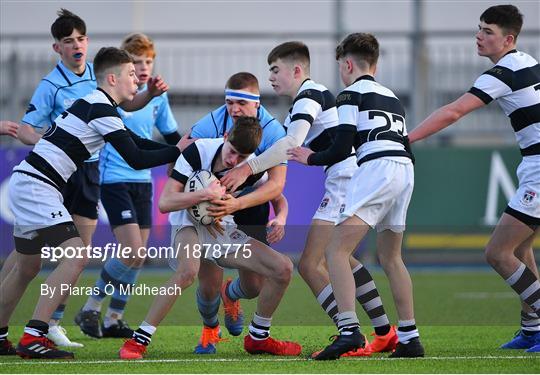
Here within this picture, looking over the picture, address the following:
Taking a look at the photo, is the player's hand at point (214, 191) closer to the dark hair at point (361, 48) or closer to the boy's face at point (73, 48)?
the dark hair at point (361, 48)

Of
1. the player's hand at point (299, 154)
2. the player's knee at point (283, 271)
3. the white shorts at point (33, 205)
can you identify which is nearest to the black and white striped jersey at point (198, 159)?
the player's hand at point (299, 154)

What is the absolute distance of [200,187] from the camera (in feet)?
23.2

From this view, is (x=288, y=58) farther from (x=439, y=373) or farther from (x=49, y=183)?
(x=439, y=373)

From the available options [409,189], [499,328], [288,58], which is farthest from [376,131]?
[499,328]

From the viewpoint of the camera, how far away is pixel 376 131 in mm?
7062

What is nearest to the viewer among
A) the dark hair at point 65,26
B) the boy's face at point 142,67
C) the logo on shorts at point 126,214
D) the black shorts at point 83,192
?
the dark hair at point 65,26

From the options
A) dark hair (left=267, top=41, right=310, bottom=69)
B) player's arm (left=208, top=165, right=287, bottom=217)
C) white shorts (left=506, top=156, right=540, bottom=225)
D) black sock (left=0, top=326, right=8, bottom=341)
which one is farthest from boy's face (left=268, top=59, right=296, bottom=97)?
black sock (left=0, top=326, right=8, bottom=341)

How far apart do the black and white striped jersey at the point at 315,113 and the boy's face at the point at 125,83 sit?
3.82 feet

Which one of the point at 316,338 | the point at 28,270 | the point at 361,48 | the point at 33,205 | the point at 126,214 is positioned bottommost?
the point at 316,338

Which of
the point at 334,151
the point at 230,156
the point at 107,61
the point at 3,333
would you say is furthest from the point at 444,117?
the point at 3,333

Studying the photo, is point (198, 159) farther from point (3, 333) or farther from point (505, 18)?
point (505, 18)

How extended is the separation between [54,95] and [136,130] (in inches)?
48.0

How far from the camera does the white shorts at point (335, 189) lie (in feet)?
25.8

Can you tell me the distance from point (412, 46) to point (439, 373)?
10.9m
